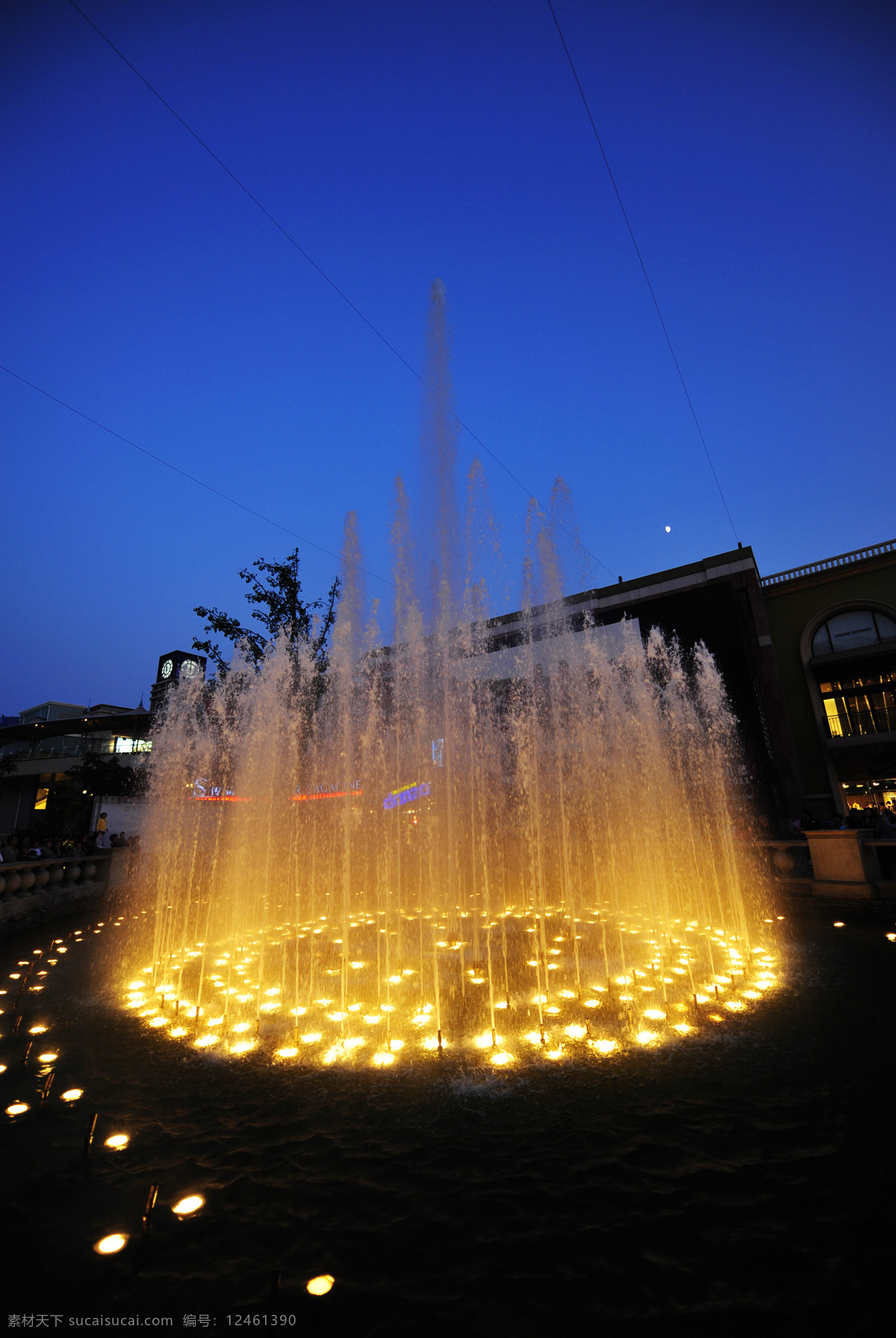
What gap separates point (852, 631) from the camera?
28.8 metres

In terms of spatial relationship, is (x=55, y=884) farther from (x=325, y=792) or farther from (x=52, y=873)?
(x=325, y=792)

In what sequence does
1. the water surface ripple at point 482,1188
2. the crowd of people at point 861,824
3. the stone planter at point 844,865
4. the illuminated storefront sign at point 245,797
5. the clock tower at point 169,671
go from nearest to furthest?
1. the water surface ripple at point 482,1188
2. the stone planter at point 844,865
3. the crowd of people at point 861,824
4. the illuminated storefront sign at point 245,797
5. the clock tower at point 169,671

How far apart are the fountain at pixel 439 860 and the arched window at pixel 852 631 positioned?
5.58 metres

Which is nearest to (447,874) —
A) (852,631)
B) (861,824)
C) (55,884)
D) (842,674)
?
(55,884)

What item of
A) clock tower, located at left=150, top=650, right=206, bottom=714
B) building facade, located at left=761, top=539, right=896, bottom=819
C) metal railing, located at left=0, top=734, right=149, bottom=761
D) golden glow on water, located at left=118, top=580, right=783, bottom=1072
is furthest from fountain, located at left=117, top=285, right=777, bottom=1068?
metal railing, located at left=0, top=734, right=149, bottom=761

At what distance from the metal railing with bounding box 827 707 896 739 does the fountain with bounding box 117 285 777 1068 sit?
4.66 meters

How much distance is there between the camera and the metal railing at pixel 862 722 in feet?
89.9

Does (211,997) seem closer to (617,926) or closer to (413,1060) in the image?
(413,1060)

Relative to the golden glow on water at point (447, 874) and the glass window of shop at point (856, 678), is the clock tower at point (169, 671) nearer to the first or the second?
the golden glow on water at point (447, 874)

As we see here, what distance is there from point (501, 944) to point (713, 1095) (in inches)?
207

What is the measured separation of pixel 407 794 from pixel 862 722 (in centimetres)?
2350

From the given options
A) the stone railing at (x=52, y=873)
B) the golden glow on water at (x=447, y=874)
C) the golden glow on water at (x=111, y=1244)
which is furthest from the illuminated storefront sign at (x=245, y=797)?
the golden glow on water at (x=111, y=1244)

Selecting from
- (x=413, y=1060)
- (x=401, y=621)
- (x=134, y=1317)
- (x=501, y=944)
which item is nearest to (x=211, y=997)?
(x=413, y=1060)

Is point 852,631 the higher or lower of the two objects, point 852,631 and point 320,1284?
the higher
